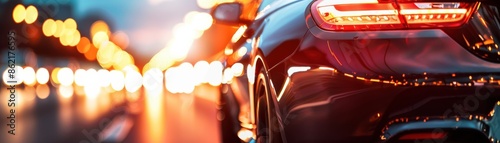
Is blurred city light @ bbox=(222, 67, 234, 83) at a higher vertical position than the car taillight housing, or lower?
lower

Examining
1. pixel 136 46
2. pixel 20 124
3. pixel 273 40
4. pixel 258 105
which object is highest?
pixel 273 40

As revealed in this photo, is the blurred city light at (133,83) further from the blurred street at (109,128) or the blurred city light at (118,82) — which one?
the blurred street at (109,128)

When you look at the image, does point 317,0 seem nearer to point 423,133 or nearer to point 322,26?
point 322,26

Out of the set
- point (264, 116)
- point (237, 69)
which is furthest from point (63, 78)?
point (264, 116)

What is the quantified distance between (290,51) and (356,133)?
78cm

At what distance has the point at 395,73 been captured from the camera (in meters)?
4.78

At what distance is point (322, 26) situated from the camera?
5.14 meters

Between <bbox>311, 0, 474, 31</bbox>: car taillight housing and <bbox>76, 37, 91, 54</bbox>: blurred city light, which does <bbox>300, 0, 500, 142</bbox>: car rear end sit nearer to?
<bbox>311, 0, 474, 31</bbox>: car taillight housing

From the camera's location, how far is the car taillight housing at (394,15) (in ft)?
16.1

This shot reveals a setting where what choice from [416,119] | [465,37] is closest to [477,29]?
[465,37]

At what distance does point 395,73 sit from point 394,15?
0.33m

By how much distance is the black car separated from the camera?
15.6 feet

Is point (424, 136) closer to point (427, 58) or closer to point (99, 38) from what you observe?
point (427, 58)

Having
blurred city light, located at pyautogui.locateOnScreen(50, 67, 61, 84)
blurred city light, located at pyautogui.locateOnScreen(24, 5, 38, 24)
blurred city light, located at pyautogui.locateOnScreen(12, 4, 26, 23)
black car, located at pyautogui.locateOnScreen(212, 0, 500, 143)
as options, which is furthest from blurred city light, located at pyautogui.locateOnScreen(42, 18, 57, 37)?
black car, located at pyautogui.locateOnScreen(212, 0, 500, 143)
